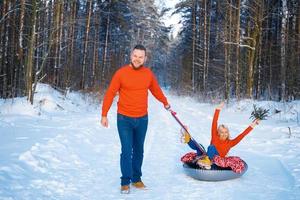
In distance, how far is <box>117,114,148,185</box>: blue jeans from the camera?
5.52 meters

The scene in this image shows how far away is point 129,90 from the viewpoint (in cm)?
557

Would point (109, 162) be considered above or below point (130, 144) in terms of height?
below

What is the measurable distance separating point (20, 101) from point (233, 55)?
15.1 meters

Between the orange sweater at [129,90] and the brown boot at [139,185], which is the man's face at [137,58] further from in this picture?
the brown boot at [139,185]

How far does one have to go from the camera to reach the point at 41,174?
5.84 metres

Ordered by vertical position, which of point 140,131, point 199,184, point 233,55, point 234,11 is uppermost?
point 234,11

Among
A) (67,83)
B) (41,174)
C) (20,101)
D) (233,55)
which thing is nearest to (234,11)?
(233,55)

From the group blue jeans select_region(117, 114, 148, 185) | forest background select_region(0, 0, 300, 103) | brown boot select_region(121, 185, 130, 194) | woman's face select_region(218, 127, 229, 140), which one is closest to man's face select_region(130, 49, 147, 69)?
blue jeans select_region(117, 114, 148, 185)

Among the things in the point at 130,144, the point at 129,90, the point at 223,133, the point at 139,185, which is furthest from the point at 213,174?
the point at 129,90

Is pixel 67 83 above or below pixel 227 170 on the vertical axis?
above

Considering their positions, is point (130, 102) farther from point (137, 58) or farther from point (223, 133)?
point (223, 133)

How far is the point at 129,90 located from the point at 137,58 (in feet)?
1.60

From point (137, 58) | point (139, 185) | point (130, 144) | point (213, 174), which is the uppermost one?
point (137, 58)

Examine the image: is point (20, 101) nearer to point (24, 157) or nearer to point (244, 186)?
point (24, 157)
